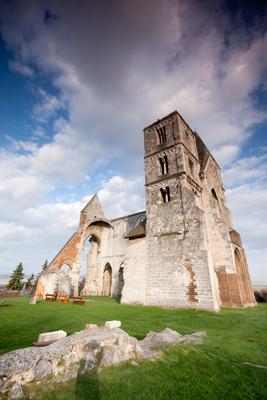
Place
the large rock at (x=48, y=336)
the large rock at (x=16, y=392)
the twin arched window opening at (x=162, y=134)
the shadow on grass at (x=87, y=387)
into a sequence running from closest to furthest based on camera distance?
the large rock at (x=16, y=392), the shadow on grass at (x=87, y=387), the large rock at (x=48, y=336), the twin arched window opening at (x=162, y=134)

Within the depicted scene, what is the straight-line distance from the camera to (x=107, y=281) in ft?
92.4

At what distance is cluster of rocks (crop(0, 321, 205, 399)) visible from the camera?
324cm

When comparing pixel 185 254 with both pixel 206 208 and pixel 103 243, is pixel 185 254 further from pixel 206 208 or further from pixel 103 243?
pixel 103 243

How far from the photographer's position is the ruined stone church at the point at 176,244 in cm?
1452

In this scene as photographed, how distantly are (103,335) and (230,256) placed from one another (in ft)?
48.0

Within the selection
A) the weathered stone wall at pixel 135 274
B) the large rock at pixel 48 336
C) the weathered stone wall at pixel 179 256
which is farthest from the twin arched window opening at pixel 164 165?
the large rock at pixel 48 336

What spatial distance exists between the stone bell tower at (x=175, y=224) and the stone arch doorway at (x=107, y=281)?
1369 centimetres

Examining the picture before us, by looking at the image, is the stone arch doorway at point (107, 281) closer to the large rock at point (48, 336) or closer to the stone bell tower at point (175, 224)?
the stone bell tower at point (175, 224)

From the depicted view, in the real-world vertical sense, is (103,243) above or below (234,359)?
above

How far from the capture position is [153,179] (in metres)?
20.1

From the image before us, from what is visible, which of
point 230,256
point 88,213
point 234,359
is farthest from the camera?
point 88,213

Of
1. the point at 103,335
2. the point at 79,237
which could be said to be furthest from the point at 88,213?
the point at 103,335

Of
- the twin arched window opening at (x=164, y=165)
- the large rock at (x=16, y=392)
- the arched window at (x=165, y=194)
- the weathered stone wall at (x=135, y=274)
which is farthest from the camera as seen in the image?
the twin arched window opening at (x=164, y=165)

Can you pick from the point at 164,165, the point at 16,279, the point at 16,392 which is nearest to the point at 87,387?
the point at 16,392
